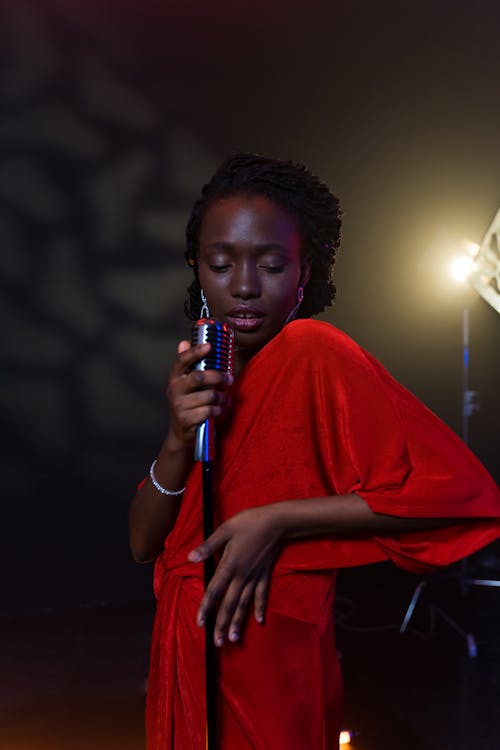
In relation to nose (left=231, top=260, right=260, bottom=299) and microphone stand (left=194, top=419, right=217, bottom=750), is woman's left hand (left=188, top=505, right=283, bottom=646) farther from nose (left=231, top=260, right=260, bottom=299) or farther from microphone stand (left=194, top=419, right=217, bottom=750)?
nose (left=231, top=260, right=260, bottom=299)

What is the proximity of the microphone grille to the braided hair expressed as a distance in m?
0.28

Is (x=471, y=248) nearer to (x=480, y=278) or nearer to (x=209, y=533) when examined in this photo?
(x=480, y=278)

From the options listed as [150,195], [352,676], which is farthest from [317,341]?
[150,195]

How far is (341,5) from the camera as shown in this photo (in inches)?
138

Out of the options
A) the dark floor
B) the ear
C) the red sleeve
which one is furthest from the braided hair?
the dark floor

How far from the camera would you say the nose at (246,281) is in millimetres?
799

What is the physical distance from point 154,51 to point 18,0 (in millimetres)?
673

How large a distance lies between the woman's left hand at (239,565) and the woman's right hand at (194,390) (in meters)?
0.11

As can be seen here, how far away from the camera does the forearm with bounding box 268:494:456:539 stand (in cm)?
69

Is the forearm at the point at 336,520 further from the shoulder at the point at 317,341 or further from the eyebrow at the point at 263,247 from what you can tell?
the eyebrow at the point at 263,247

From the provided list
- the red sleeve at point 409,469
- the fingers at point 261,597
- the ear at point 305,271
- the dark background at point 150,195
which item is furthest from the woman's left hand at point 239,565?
the dark background at point 150,195

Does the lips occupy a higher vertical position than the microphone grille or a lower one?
higher

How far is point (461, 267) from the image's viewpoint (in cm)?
342

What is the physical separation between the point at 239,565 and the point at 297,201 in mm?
486
